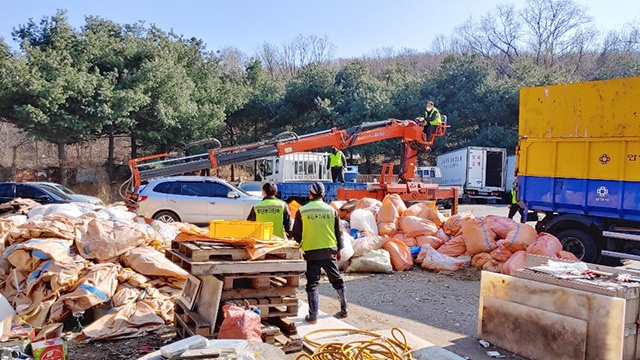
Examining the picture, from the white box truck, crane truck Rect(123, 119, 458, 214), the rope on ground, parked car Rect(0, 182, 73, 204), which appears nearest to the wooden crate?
the rope on ground

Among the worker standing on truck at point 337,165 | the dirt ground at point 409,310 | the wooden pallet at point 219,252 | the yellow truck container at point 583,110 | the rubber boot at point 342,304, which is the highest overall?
the yellow truck container at point 583,110

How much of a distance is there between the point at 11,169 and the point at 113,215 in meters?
17.1

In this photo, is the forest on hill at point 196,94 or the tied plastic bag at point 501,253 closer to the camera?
the tied plastic bag at point 501,253

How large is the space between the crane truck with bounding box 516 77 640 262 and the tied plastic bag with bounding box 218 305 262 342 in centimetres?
687

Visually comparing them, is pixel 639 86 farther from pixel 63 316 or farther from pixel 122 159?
pixel 122 159

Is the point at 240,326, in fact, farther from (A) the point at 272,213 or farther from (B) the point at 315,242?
(A) the point at 272,213

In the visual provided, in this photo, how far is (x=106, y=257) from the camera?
6859mm

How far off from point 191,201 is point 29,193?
4.58 m

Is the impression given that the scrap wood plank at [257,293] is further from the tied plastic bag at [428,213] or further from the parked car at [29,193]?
the parked car at [29,193]

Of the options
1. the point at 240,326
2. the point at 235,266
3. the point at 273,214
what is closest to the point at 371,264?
the point at 273,214

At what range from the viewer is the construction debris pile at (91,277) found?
5910 mm

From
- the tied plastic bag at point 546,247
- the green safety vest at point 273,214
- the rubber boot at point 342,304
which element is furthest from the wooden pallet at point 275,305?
the tied plastic bag at point 546,247

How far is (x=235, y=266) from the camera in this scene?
4926 millimetres

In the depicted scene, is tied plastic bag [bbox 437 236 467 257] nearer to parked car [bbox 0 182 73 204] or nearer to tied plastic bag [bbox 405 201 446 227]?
tied plastic bag [bbox 405 201 446 227]
